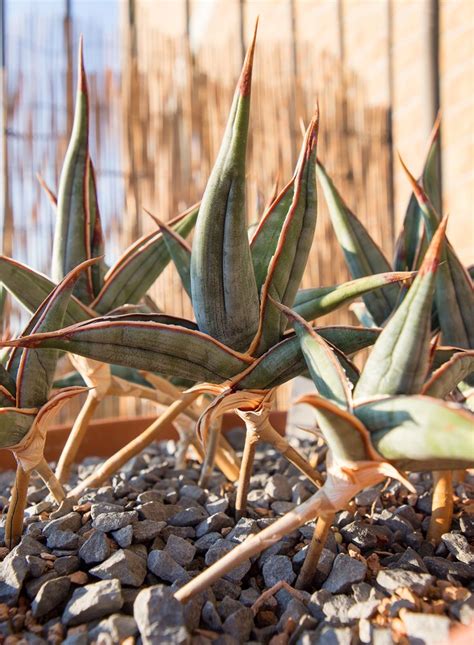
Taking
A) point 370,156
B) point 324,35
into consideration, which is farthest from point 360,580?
point 324,35

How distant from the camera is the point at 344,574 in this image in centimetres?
50

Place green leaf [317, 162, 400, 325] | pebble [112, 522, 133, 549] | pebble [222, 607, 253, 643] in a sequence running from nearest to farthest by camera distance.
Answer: pebble [222, 607, 253, 643] → pebble [112, 522, 133, 549] → green leaf [317, 162, 400, 325]

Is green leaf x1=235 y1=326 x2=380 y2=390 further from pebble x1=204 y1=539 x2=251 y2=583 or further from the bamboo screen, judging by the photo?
the bamboo screen

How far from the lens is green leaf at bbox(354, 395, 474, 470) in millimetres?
330

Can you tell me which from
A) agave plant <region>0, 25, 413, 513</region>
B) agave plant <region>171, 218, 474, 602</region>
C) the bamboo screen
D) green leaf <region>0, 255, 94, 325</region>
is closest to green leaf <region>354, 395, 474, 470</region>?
agave plant <region>171, 218, 474, 602</region>

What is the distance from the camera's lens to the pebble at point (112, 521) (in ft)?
1.82

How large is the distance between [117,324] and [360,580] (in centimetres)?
30

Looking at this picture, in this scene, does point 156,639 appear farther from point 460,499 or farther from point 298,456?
point 460,499

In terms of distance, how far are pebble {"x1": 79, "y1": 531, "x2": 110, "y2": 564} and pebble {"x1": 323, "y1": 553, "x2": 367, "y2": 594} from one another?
192 millimetres

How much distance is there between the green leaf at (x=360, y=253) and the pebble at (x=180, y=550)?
1.03 feet

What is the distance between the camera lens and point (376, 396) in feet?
1.28

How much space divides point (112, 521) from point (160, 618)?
0.54ft

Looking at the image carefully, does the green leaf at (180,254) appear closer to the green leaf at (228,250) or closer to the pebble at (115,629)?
the green leaf at (228,250)

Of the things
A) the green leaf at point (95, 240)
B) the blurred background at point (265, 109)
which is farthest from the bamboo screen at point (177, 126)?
the green leaf at point (95, 240)
